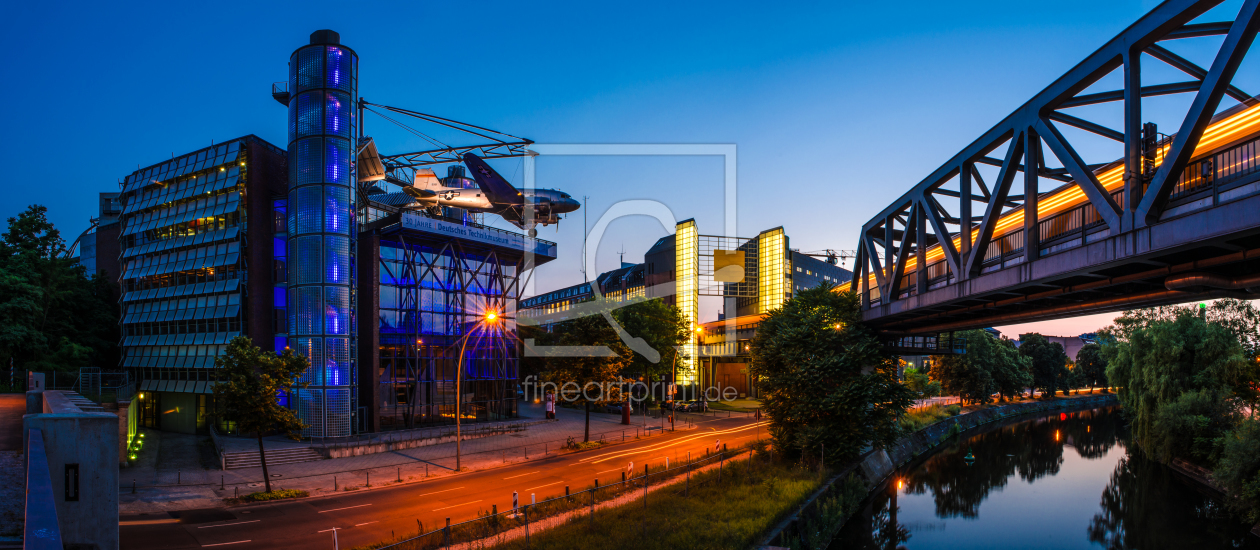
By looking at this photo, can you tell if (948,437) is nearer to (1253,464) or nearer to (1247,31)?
(1253,464)

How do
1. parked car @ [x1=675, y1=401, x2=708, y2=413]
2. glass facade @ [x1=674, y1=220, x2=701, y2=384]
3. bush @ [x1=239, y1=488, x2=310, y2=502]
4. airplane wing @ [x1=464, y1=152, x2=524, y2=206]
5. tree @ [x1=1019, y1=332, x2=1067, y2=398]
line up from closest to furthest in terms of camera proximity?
bush @ [x1=239, y1=488, x2=310, y2=502] → airplane wing @ [x1=464, y1=152, x2=524, y2=206] → parked car @ [x1=675, y1=401, x2=708, y2=413] → glass facade @ [x1=674, y1=220, x2=701, y2=384] → tree @ [x1=1019, y1=332, x2=1067, y2=398]

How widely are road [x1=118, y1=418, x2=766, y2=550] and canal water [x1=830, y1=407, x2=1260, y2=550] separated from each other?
11886mm

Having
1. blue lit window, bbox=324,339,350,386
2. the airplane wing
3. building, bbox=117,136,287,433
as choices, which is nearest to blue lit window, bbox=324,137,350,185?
building, bbox=117,136,287,433

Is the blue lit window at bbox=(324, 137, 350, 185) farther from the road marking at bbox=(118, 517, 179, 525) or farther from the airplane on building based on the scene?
the road marking at bbox=(118, 517, 179, 525)

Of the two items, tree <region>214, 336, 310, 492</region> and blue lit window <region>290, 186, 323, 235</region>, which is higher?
blue lit window <region>290, 186, 323, 235</region>

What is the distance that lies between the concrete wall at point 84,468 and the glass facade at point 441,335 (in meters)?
34.6

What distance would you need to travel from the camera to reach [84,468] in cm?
957

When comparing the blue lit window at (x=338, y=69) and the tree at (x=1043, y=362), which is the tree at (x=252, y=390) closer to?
the blue lit window at (x=338, y=69)

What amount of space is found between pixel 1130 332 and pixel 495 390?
45.7m

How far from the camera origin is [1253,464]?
86.1ft

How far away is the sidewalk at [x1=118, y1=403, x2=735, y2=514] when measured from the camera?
26172mm

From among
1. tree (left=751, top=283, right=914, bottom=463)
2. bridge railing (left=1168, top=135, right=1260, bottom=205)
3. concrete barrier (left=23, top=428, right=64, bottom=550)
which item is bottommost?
tree (left=751, top=283, right=914, bottom=463)

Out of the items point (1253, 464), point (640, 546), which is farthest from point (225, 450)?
point (1253, 464)

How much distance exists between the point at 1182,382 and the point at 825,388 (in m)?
23.6
